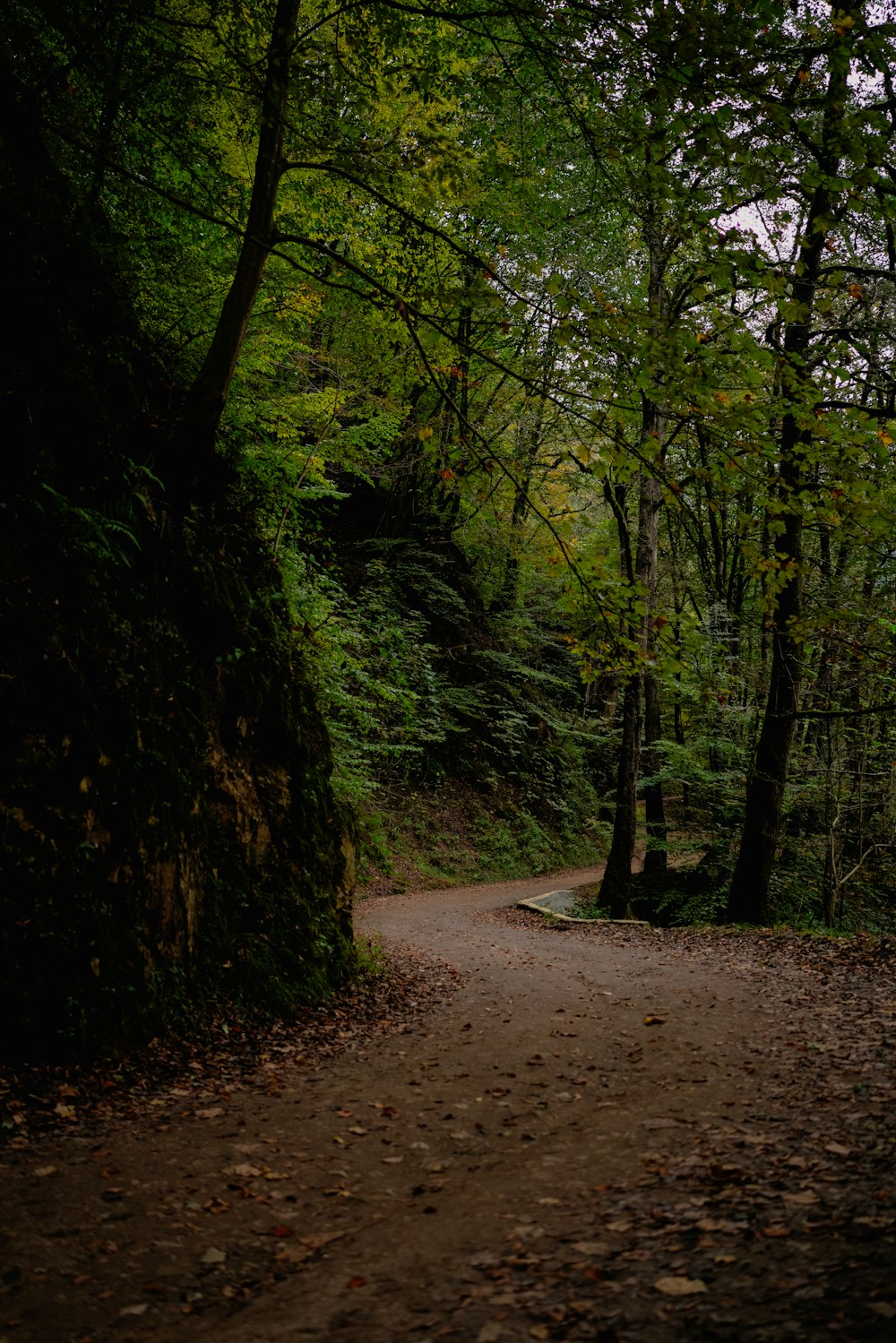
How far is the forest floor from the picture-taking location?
264 cm

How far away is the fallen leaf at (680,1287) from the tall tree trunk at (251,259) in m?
6.55

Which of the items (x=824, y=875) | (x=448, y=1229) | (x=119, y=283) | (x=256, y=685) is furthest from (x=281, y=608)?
(x=824, y=875)

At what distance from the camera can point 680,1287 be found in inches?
103

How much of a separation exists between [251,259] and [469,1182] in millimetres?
7188

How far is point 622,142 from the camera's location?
507 cm

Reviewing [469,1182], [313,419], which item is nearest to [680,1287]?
[469,1182]

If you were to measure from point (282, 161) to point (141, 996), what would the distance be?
6.73 metres

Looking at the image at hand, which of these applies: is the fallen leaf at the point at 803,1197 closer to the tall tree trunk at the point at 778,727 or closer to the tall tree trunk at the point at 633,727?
the tall tree trunk at the point at 778,727

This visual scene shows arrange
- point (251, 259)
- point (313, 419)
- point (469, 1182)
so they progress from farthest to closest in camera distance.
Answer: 1. point (313, 419)
2. point (251, 259)
3. point (469, 1182)

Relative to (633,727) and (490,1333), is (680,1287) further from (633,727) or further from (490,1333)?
(633,727)

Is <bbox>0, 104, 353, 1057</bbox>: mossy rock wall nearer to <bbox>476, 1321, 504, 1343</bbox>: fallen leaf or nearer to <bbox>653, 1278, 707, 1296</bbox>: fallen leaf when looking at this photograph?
<bbox>476, 1321, 504, 1343</bbox>: fallen leaf

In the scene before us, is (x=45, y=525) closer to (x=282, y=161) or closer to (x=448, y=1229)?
(x=282, y=161)

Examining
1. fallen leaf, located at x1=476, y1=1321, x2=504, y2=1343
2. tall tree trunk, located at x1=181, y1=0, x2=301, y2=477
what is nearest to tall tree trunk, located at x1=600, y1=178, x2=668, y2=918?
tall tree trunk, located at x1=181, y1=0, x2=301, y2=477

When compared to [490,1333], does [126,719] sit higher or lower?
higher
